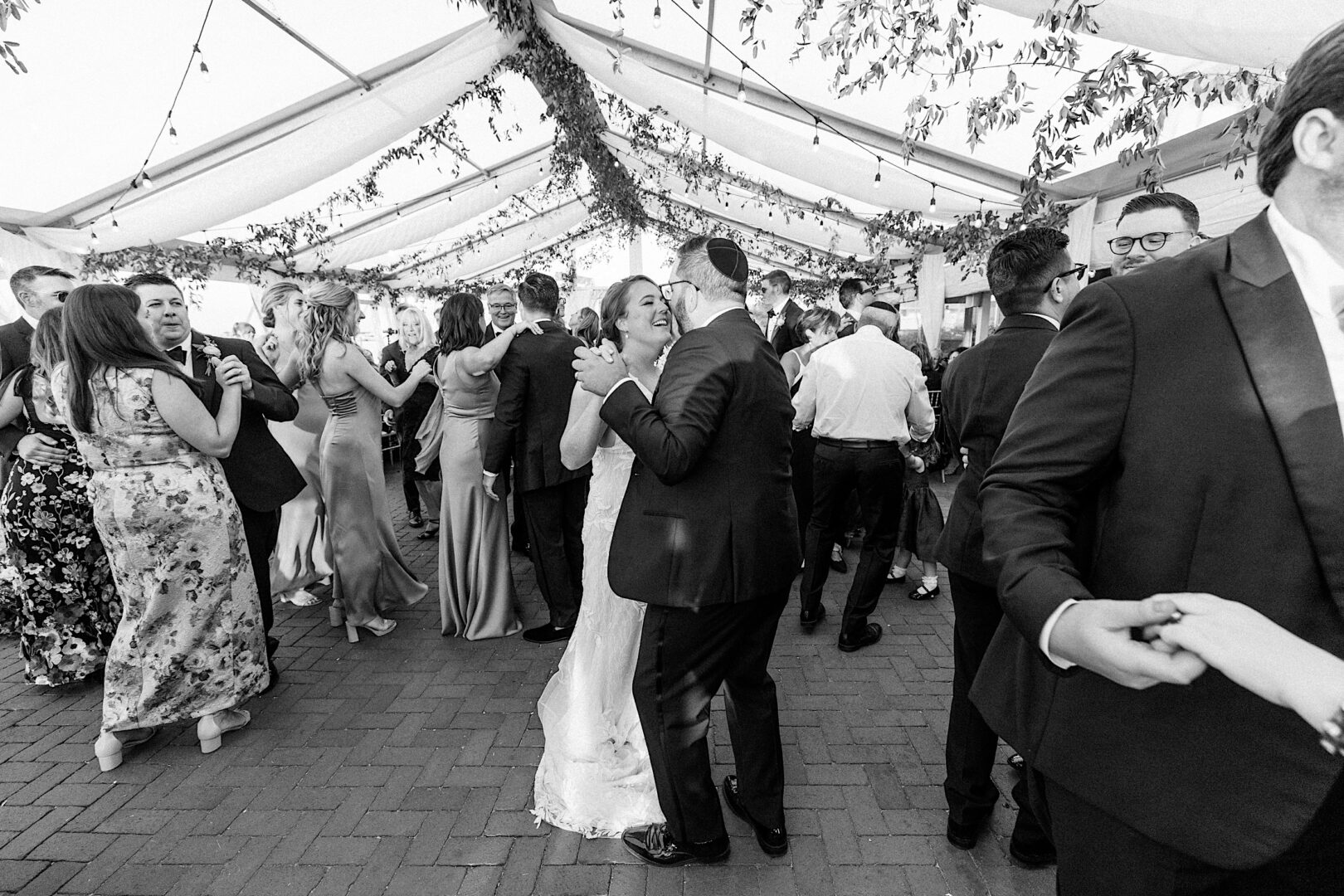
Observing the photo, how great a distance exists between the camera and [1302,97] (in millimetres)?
831

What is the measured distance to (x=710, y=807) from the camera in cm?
215

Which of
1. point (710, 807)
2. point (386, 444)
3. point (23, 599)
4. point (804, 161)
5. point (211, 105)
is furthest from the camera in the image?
point (386, 444)

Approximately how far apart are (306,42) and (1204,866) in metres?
6.87

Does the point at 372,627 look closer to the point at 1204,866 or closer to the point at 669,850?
the point at 669,850

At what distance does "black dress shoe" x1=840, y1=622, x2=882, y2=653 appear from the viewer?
12.5ft

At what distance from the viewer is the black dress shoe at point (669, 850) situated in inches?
86.1

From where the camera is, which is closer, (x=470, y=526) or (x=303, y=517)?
(x=470, y=526)

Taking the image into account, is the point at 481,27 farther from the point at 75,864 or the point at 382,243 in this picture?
the point at 75,864

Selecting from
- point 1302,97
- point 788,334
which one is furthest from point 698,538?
point 788,334

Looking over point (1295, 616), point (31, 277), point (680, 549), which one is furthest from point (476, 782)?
point (31, 277)

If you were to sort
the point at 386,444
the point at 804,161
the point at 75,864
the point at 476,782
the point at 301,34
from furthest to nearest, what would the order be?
the point at 386,444, the point at 804,161, the point at 301,34, the point at 476,782, the point at 75,864

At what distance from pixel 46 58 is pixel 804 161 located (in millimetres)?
5895

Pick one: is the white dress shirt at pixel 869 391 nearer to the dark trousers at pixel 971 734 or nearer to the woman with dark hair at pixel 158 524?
the dark trousers at pixel 971 734

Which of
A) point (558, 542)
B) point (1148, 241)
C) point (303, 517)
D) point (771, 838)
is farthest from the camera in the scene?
point (303, 517)
